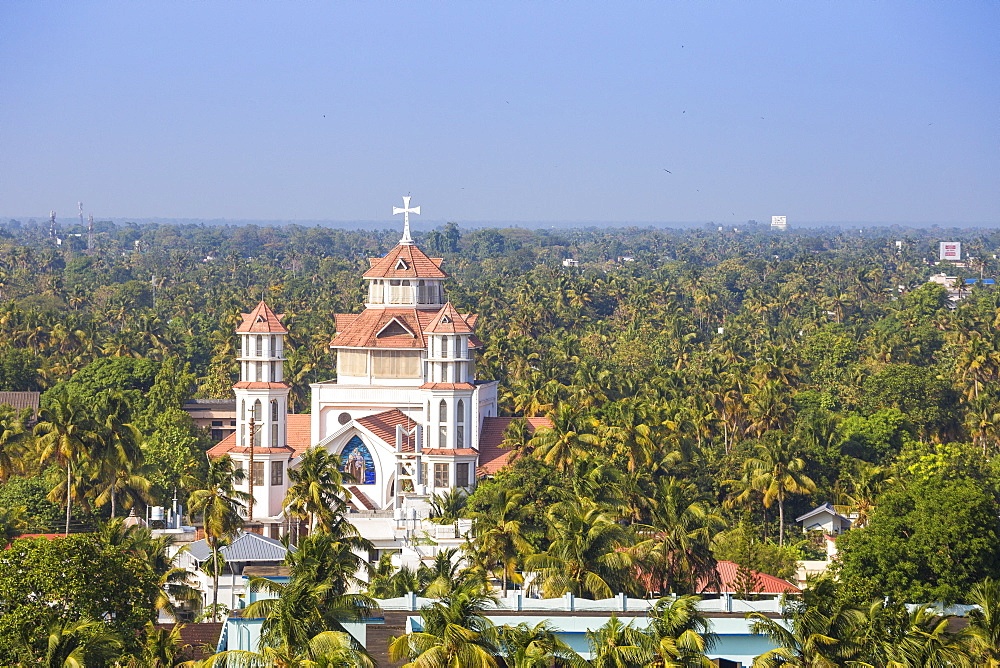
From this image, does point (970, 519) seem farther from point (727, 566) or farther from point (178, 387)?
point (178, 387)

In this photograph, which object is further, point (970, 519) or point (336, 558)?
point (970, 519)

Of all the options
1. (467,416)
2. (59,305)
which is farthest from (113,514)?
(59,305)

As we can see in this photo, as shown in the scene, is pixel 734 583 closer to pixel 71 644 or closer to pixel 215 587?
pixel 215 587

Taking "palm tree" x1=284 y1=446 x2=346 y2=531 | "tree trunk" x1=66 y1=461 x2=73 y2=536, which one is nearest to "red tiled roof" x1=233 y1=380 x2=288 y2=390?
"tree trunk" x1=66 y1=461 x2=73 y2=536

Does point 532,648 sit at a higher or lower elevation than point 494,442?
higher

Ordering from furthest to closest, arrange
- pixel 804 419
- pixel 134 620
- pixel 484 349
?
pixel 484 349
pixel 804 419
pixel 134 620

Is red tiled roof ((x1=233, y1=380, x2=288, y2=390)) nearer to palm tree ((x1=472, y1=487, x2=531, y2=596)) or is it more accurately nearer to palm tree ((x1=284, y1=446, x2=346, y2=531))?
palm tree ((x1=284, y1=446, x2=346, y2=531))

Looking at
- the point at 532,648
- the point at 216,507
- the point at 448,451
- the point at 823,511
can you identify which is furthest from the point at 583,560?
the point at 448,451
